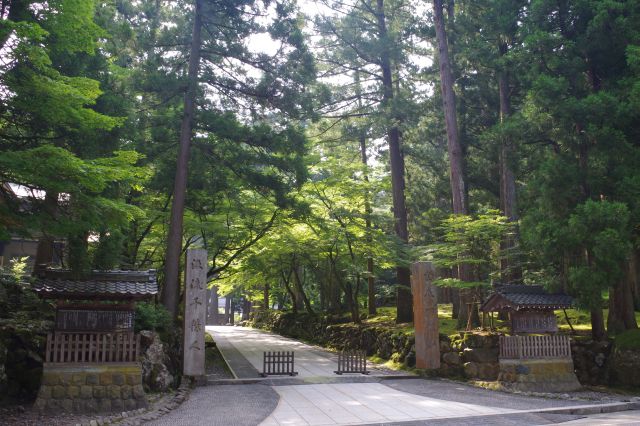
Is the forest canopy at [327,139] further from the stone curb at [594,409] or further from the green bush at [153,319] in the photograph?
the stone curb at [594,409]

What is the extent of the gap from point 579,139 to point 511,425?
887cm

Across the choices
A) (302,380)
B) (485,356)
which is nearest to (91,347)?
(302,380)

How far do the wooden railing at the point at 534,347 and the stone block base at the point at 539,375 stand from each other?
125mm

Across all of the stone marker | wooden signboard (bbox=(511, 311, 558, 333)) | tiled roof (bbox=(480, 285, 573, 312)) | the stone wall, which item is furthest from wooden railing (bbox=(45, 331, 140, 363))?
wooden signboard (bbox=(511, 311, 558, 333))

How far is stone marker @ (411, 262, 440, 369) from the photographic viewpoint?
513 inches

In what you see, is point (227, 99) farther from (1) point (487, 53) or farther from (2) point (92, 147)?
(1) point (487, 53)

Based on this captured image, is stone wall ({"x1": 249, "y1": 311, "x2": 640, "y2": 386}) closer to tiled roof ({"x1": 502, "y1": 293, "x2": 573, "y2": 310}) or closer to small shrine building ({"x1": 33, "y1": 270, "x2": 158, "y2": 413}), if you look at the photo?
tiled roof ({"x1": 502, "y1": 293, "x2": 573, "y2": 310})

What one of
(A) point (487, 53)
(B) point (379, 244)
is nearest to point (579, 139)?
(A) point (487, 53)

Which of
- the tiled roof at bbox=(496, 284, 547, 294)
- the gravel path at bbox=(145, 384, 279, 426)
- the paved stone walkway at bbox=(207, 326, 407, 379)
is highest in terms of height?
the tiled roof at bbox=(496, 284, 547, 294)

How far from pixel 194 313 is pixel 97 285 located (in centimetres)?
308

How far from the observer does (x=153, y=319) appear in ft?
37.7

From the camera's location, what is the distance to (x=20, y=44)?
6.66m

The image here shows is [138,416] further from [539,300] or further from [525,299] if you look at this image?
[539,300]

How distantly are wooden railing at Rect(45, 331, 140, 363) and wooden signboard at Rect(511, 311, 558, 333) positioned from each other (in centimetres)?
899
